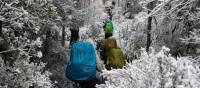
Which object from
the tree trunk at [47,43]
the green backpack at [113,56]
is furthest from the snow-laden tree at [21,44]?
the tree trunk at [47,43]

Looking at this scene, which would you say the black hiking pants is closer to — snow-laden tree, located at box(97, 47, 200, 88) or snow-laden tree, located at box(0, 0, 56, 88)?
snow-laden tree, located at box(0, 0, 56, 88)

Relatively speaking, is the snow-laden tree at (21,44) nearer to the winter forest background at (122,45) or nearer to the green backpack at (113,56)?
the winter forest background at (122,45)

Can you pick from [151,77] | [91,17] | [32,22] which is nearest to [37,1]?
[32,22]

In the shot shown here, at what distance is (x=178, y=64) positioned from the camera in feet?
12.2

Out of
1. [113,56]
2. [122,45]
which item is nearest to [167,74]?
[113,56]

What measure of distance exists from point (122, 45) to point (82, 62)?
7540mm

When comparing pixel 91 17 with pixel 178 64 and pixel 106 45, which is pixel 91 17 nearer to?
pixel 106 45

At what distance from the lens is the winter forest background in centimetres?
377

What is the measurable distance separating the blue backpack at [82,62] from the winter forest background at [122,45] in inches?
28.4

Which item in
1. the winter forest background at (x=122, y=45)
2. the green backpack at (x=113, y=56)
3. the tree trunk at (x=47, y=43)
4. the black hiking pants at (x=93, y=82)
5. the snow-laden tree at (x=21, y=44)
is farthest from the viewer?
the tree trunk at (x=47, y=43)

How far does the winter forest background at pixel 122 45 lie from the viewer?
12.4ft

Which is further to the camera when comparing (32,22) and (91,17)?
(91,17)

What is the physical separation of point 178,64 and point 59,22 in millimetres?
8062

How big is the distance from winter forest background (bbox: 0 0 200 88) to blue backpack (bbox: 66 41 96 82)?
72 cm
